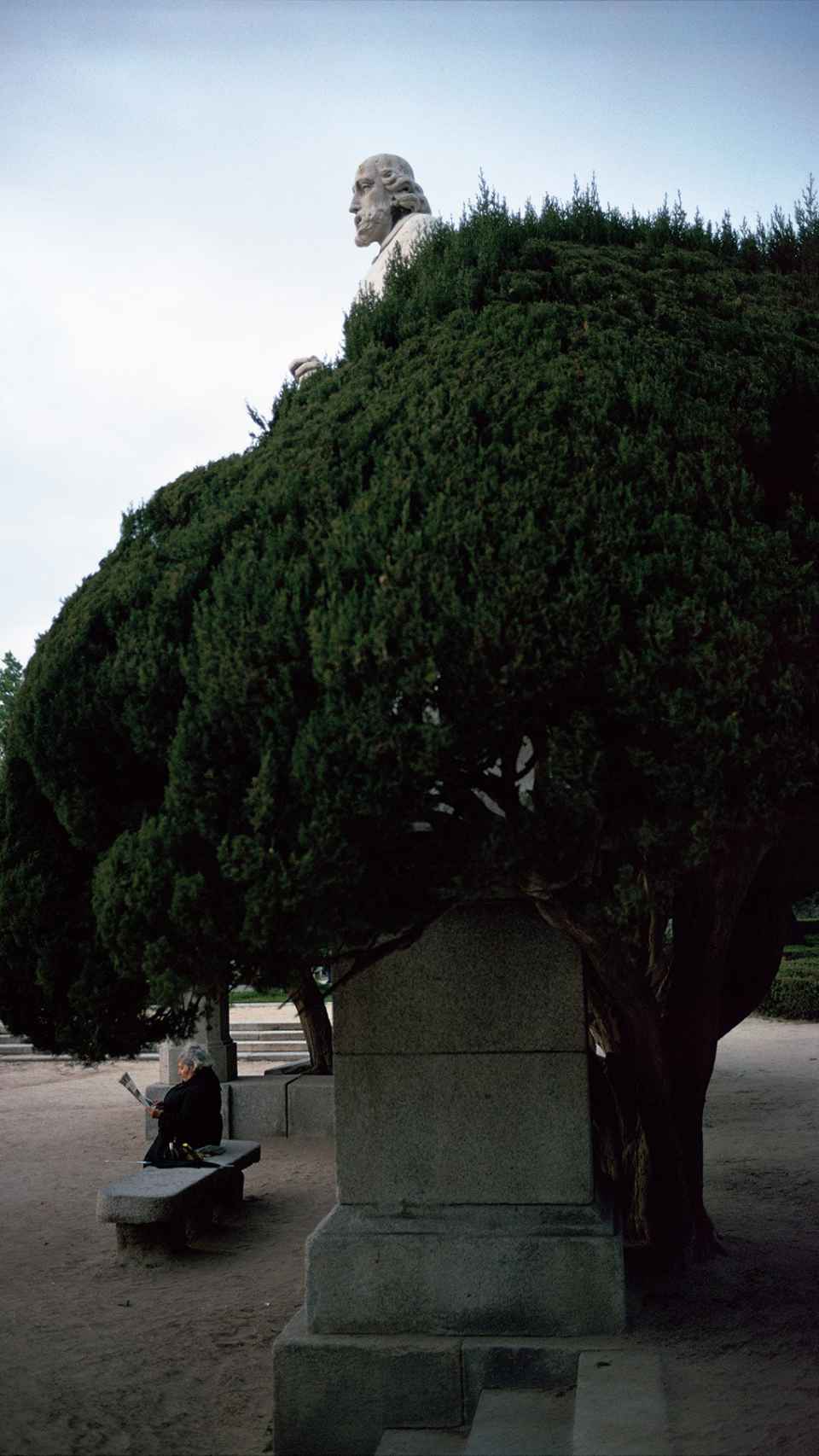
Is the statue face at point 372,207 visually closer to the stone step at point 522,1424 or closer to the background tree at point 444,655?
the background tree at point 444,655

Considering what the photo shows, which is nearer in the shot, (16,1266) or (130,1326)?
(130,1326)

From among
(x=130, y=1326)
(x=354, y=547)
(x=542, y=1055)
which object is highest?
(x=354, y=547)

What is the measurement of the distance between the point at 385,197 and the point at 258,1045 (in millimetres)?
17278

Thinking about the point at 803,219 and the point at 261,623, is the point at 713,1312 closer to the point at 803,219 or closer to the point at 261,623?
the point at 261,623

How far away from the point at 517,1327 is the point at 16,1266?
4.50m

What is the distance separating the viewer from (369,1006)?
5.73 m

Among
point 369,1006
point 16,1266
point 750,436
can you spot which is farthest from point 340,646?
point 16,1266

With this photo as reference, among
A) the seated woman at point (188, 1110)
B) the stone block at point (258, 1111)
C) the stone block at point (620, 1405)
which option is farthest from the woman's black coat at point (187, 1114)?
the stone block at point (620, 1405)

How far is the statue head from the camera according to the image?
294 inches

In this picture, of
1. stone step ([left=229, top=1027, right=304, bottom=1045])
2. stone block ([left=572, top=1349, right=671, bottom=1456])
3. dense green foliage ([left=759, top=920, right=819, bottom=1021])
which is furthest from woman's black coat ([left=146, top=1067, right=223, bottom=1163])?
dense green foliage ([left=759, top=920, right=819, bottom=1021])

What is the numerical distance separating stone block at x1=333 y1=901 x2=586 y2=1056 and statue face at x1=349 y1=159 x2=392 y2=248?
418 cm

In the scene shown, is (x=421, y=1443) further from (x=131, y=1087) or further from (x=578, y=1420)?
(x=131, y=1087)

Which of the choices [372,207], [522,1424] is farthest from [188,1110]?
[372,207]

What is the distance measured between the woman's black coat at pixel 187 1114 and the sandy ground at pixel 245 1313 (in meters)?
0.69
